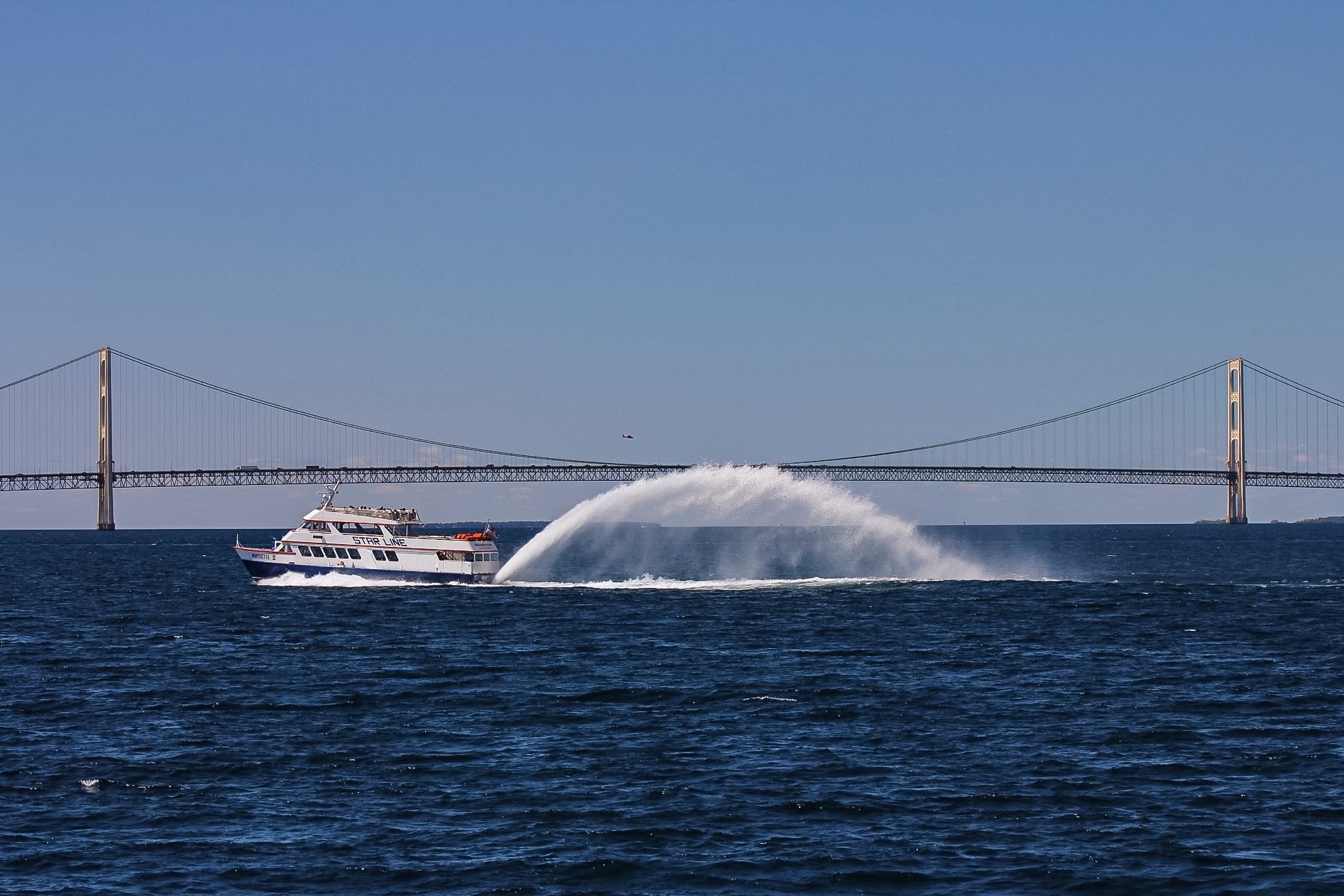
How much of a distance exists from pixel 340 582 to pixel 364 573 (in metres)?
1.73

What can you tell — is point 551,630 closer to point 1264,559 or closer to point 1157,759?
point 1157,759

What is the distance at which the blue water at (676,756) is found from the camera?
24.9 meters

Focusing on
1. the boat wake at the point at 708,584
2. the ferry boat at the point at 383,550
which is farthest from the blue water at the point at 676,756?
the boat wake at the point at 708,584

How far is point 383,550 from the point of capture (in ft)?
301

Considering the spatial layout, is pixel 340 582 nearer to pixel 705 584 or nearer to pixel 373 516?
pixel 373 516

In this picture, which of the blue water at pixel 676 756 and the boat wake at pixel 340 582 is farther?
the boat wake at pixel 340 582

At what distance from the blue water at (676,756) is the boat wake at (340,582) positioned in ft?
70.9

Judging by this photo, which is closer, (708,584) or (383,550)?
(383,550)

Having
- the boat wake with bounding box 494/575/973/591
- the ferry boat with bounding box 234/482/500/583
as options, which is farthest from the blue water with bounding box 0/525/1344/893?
the boat wake with bounding box 494/575/973/591

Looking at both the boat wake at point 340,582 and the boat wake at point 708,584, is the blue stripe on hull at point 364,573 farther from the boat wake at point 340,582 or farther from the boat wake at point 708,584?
the boat wake at point 708,584

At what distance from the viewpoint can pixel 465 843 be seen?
1036 inches

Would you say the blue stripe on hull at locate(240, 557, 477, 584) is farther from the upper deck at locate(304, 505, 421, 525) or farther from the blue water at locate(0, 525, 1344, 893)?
the blue water at locate(0, 525, 1344, 893)

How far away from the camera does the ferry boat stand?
298 feet

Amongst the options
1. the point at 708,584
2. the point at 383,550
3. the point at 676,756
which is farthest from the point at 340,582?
the point at 676,756
